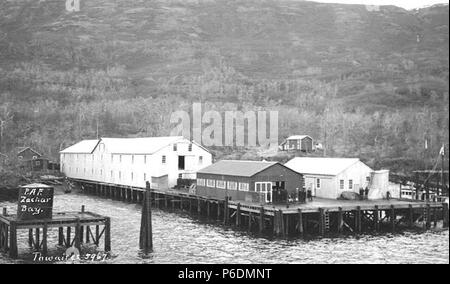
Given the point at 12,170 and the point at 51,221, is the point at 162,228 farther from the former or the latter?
the point at 12,170

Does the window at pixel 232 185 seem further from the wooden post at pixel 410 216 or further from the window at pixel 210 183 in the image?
the wooden post at pixel 410 216

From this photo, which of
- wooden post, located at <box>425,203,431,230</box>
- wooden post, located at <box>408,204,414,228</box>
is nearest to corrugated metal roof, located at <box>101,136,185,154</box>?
wooden post, located at <box>408,204,414,228</box>

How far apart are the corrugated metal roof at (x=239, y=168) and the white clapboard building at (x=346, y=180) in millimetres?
7263

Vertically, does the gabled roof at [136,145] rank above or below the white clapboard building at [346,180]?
above

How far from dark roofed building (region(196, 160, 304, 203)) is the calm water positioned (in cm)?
521

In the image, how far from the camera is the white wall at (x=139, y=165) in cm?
7219

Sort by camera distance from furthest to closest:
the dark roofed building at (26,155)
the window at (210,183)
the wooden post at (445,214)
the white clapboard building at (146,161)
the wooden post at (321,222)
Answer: the dark roofed building at (26,155), the white clapboard building at (146,161), the window at (210,183), the wooden post at (445,214), the wooden post at (321,222)

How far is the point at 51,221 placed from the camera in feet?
118

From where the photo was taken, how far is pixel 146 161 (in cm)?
7294

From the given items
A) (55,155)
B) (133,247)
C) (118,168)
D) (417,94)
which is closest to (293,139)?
(118,168)

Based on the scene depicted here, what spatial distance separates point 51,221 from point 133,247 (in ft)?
22.8

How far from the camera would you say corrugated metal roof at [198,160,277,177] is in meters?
53.0

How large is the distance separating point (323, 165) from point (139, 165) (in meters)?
27.6

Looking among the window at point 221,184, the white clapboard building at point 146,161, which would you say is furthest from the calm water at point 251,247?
the white clapboard building at point 146,161
